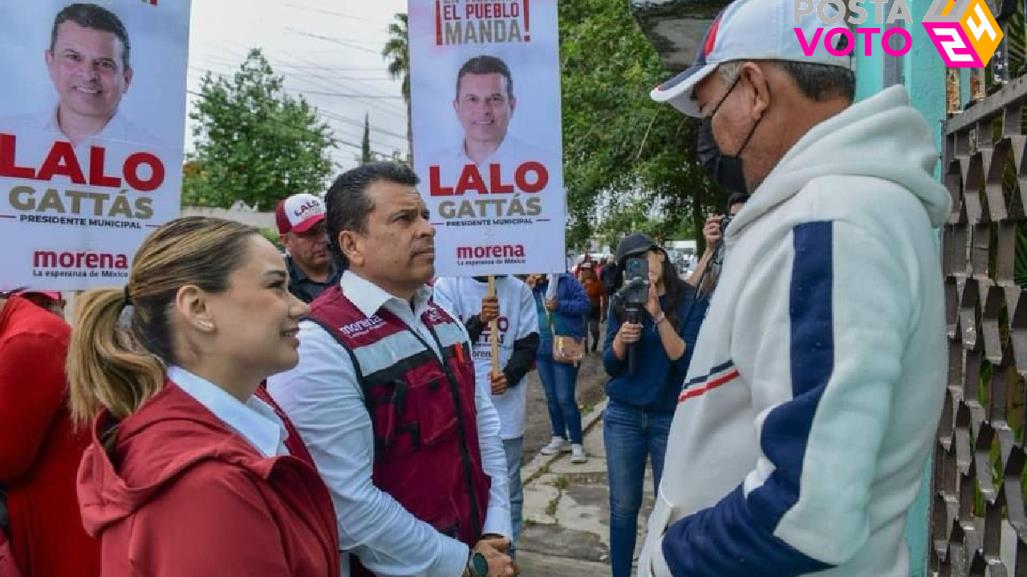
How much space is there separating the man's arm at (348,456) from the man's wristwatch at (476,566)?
13 centimetres

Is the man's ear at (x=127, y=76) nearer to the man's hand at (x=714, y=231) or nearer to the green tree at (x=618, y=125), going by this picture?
the man's hand at (x=714, y=231)

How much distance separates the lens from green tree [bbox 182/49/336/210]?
31.5m

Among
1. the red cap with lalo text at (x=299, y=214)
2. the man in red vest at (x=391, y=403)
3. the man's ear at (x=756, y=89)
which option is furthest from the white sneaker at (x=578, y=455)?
the man's ear at (x=756, y=89)

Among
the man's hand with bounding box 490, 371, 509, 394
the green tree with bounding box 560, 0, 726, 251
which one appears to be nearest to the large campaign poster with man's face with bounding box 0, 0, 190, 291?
the man's hand with bounding box 490, 371, 509, 394

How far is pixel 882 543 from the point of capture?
129 cm

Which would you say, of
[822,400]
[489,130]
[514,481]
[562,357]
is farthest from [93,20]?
[562,357]

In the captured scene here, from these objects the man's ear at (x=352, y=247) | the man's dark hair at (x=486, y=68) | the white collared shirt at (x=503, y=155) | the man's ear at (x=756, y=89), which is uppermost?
the man's dark hair at (x=486, y=68)

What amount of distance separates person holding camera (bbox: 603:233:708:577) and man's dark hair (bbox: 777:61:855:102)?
246 centimetres

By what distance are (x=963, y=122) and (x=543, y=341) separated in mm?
4956

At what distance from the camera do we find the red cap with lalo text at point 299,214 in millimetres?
4196

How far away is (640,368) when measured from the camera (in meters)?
3.89

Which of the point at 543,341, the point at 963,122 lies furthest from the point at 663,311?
the point at 543,341

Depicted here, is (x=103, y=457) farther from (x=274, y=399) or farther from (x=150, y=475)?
(x=274, y=399)

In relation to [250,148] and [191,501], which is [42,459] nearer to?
[191,501]
